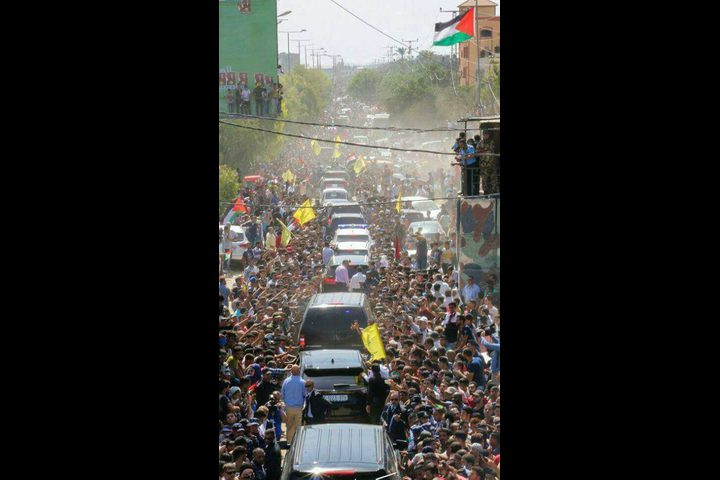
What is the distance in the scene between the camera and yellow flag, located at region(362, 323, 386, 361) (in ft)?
43.4

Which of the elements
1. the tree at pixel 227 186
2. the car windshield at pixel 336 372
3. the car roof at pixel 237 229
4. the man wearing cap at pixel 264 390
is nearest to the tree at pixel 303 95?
the tree at pixel 227 186

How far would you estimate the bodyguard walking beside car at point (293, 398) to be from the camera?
477 inches

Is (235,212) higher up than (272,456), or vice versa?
(235,212)

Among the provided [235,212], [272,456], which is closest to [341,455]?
[272,456]

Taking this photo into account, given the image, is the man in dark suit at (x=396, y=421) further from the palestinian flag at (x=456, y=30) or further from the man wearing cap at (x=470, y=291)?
the palestinian flag at (x=456, y=30)

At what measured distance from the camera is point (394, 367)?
12656 millimetres

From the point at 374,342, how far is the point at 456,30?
926cm

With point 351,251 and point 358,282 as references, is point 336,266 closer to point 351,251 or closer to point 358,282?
point 351,251
